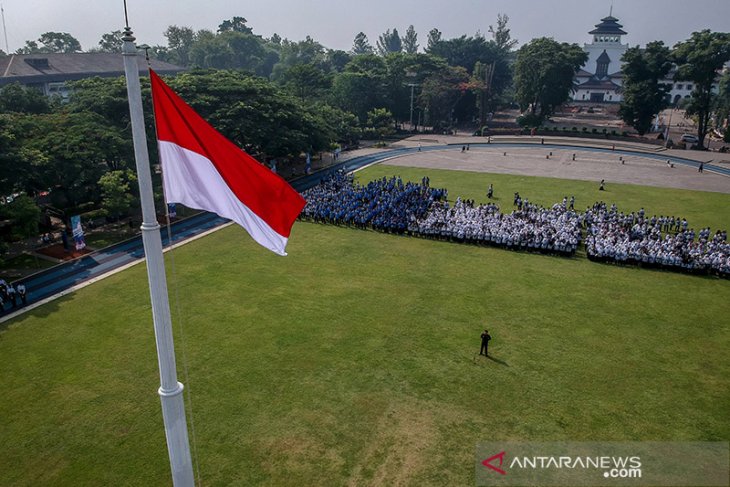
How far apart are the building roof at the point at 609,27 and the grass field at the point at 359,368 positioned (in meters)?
116

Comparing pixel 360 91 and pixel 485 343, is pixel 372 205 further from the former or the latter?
pixel 360 91

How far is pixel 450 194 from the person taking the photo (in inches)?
1448

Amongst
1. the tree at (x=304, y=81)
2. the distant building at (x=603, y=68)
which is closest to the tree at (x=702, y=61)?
the tree at (x=304, y=81)

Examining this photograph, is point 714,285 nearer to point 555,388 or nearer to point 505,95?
point 555,388

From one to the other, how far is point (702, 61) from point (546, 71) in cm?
1887

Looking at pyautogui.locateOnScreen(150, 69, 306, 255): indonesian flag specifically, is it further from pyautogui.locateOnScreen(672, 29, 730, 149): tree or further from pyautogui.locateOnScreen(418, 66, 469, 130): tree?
pyautogui.locateOnScreen(418, 66, 469, 130): tree

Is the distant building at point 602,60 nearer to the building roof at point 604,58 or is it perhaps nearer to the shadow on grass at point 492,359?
the building roof at point 604,58

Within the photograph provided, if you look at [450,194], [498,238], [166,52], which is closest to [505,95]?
[450,194]

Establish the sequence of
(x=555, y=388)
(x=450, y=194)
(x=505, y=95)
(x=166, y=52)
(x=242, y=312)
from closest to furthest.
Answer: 1. (x=555, y=388)
2. (x=242, y=312)
3. (x=450, y=194)
4. (x=505, y=95)
5. (x=166, y=52)

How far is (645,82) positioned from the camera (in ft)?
195

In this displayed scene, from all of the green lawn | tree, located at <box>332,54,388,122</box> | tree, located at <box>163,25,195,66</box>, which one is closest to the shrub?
tree, located at <box>332,54,388,122</box>

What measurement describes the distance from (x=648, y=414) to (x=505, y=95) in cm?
9223

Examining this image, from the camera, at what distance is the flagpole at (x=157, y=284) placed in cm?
589

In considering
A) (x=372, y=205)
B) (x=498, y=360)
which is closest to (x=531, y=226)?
(x=372, y=205)
